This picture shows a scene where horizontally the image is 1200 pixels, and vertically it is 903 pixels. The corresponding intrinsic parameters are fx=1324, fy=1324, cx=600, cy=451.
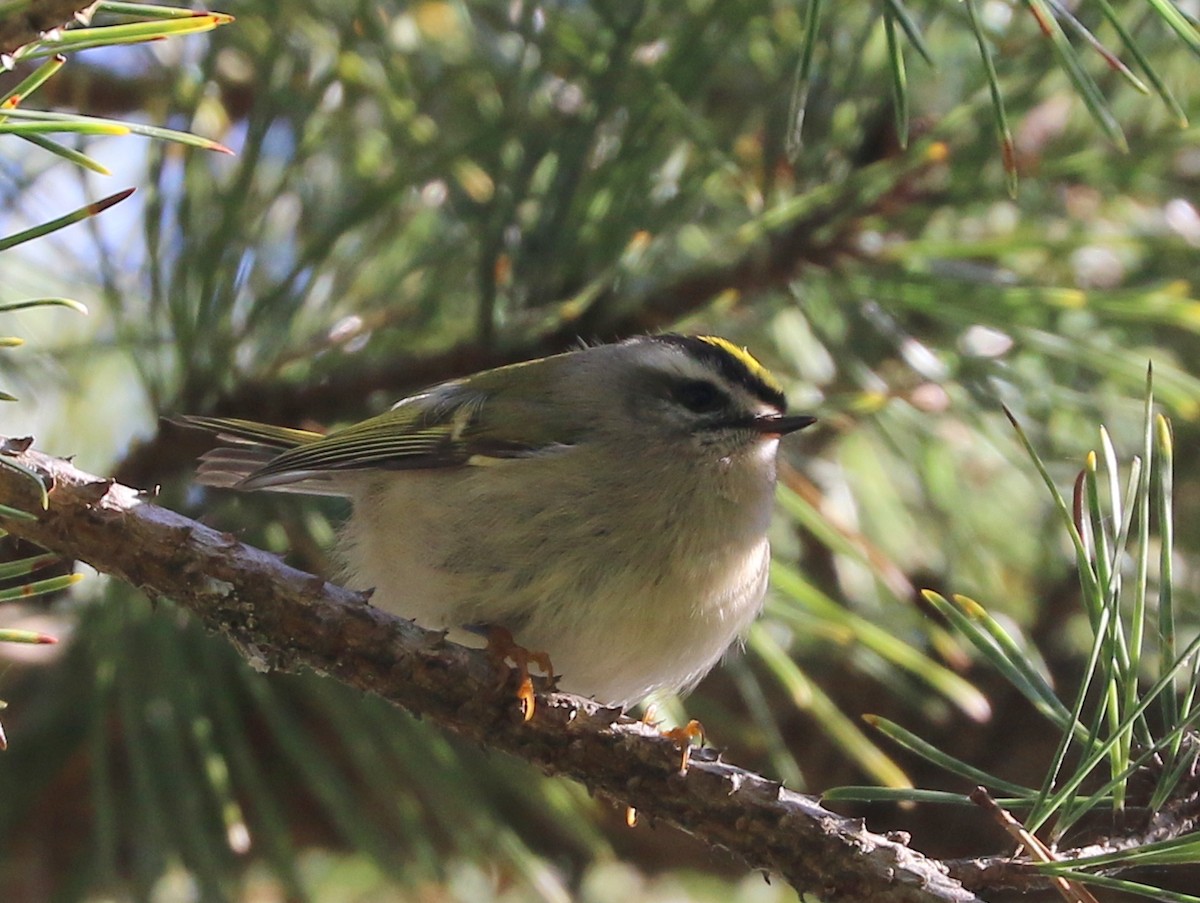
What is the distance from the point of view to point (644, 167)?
71.4 inches

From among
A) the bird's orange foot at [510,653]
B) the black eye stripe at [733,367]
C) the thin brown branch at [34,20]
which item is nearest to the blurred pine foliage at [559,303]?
the black eye stripe at [733,367]

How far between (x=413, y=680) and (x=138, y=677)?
0.86 m

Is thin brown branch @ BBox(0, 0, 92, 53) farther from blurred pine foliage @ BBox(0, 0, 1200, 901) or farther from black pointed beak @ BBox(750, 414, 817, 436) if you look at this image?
black pointed beak @ BBox(750, 414, 817, 436)

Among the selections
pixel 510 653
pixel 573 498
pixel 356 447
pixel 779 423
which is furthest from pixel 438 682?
pixel 779 423

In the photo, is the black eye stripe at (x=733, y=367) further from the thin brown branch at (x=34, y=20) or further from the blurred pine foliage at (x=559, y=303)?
the thin brown branch at (x=34, y=20)

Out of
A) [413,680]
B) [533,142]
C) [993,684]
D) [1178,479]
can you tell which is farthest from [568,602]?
[1178,479]

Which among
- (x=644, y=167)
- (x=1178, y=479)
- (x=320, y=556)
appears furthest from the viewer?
(x=1178, y=479)

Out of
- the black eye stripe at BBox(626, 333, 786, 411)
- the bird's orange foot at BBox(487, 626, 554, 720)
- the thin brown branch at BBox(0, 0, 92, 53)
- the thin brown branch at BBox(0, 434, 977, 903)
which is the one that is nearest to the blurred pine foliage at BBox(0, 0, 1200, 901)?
the black eye stripe at BBox(626, 333, 786, 411)

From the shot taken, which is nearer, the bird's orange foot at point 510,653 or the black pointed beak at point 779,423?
the bird's orange foot at point 510,653

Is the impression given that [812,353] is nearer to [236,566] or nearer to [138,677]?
[138,677]

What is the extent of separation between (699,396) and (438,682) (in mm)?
868

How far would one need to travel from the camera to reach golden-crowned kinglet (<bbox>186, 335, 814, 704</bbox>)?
5.24ft

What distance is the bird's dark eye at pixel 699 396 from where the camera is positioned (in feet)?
6.30

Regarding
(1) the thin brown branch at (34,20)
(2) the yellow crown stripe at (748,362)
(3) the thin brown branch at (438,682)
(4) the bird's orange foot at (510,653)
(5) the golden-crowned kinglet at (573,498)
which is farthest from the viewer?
(2) the yellow crown stripe at (748,362)
